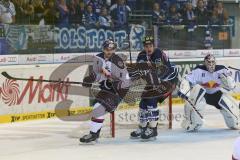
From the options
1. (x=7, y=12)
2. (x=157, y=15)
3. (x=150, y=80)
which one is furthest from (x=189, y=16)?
(x=150, y=80)

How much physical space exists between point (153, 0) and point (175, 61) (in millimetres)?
2135

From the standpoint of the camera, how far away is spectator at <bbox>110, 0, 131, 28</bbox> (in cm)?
1254

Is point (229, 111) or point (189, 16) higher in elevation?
point (189, 16)

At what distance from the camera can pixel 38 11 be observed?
11.5 metres

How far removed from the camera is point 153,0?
1474 centimetres

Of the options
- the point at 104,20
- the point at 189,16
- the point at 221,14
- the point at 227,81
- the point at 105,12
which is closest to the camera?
the point at 227,81

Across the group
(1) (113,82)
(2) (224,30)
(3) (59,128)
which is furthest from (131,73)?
(2) (224,30)

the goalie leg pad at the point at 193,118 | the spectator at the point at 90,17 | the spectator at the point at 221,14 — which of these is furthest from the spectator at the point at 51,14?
the spectator at the point at 221,14

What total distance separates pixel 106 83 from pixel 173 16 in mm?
6995

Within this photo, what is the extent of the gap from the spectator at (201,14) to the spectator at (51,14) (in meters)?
3.91

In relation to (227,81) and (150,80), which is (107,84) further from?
(227,81)

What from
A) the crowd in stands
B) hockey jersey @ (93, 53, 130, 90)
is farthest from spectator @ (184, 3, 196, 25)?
hockey jersey @ (93, 53, 130, 90)

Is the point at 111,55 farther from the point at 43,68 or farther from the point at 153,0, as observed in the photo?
the point at 153,0

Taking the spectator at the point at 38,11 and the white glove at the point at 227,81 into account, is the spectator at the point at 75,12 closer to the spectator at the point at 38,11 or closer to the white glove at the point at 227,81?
the spectator at the point at 38,11
